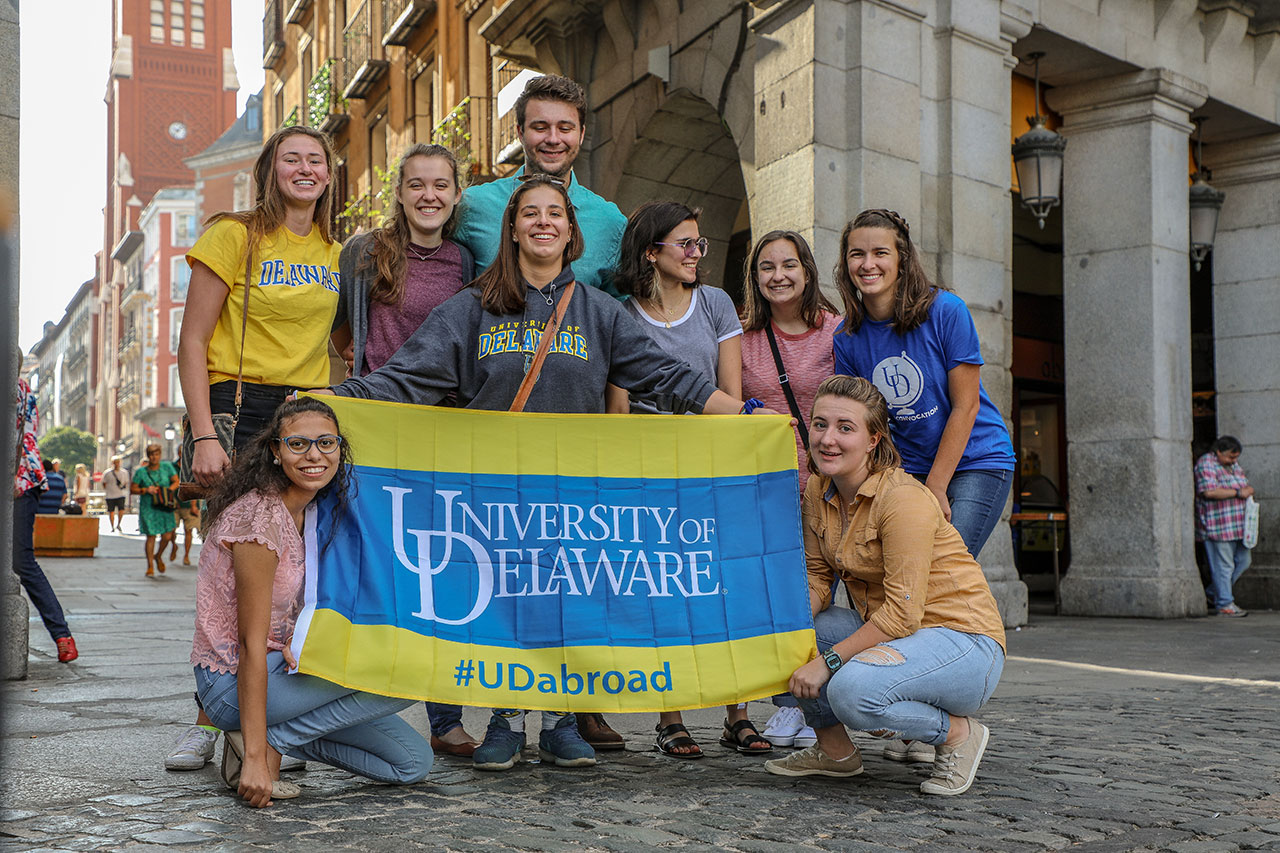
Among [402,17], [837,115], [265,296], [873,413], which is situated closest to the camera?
[873,413]

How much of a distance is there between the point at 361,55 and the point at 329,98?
1.65 metres

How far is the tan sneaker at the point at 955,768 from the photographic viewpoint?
145 inches

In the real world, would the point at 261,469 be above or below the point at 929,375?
below

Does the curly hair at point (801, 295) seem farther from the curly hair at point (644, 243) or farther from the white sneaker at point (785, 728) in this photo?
the white sneaker at point (785, 728)

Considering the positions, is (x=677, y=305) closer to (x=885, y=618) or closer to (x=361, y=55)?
(x=885, y=618)

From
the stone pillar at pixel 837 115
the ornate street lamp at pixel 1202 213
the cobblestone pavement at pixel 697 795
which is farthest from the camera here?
the ornate street lamp at pixel 1202 213

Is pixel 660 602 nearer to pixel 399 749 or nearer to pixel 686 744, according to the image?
pixel 686 744

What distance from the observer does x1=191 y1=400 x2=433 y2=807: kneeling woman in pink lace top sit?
11.7ft

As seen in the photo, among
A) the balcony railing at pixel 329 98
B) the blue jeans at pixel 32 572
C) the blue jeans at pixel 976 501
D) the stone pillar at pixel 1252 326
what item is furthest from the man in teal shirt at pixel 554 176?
the balcony railing at pixel 329 98

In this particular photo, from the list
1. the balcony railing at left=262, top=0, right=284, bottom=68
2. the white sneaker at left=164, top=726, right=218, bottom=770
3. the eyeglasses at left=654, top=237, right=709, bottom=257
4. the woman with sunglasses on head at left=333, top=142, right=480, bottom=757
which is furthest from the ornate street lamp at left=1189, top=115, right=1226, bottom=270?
the balcony railing at left=262, top=0, right=284, bottom=68

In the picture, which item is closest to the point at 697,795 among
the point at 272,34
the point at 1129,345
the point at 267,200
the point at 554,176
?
the point at 554,176

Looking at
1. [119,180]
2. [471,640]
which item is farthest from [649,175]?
[119,180]

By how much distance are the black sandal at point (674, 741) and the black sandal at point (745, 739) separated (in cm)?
16

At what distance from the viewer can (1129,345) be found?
36.6 ft
